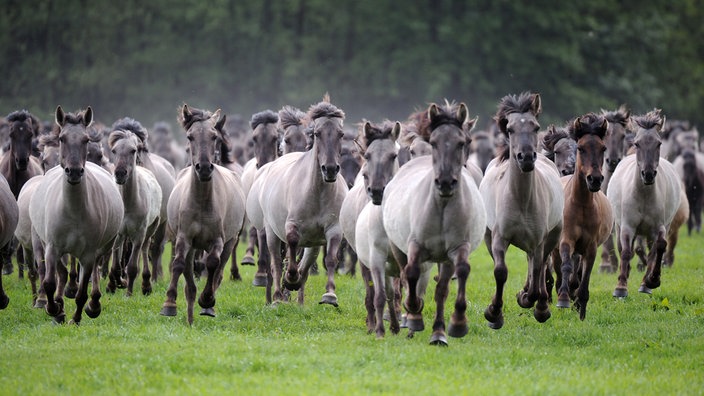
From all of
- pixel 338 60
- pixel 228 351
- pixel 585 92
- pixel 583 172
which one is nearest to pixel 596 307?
pixel 583 172

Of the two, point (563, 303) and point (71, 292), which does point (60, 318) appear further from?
point (563, 303)

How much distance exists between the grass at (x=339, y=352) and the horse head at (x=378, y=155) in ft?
5.18

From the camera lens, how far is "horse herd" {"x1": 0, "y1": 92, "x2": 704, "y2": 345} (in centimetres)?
1125

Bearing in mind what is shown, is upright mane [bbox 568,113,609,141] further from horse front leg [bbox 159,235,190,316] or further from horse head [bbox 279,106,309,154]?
horse head [bbox 279,106,309,154]

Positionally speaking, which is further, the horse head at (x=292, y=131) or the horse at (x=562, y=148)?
the horse head at (x=292, y=131)

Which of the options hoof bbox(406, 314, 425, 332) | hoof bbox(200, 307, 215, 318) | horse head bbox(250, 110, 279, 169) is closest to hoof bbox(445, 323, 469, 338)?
hoof bbox(406, 314, 425, 332)

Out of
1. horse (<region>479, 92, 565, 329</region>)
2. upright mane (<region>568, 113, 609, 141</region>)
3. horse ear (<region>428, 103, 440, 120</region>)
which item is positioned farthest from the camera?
upright mane (<region>568, 113, 609, 141</region>)

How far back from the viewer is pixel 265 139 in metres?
18.7

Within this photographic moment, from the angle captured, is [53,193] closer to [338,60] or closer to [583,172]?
[583,172]

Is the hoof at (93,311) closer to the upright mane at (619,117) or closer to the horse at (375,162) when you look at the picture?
the horse at (375,162)

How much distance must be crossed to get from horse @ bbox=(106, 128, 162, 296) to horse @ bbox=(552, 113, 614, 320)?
215 inches

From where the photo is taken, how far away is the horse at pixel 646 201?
14.9 meters

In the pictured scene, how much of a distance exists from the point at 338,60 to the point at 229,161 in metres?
39.7

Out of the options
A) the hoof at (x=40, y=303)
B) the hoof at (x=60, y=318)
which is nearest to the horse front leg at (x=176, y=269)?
the hoof at (x=60, y=318)
